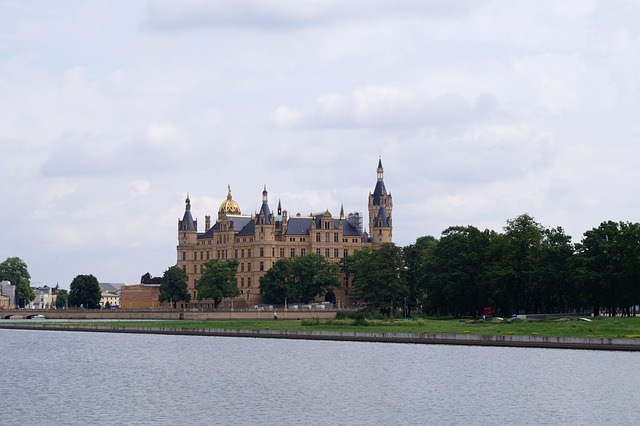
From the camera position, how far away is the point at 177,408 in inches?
2370

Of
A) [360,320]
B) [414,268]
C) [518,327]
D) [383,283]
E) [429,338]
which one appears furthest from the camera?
[414,268]

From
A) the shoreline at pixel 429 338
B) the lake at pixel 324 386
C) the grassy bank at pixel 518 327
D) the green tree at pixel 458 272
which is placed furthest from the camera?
the green tree at pixel 458 272

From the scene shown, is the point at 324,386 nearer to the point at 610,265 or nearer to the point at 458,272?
the point at 610,265

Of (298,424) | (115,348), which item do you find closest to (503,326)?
(115,348)

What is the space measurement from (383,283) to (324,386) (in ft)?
337


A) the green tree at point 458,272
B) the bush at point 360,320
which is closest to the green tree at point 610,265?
the green tree at point 458,272

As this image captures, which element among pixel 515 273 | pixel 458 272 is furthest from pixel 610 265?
pixel 458 272

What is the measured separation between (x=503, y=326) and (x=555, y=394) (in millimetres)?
52177

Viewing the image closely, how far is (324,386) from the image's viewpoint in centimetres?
7069

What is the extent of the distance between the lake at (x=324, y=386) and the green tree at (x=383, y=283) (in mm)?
65728

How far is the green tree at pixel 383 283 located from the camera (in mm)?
172250

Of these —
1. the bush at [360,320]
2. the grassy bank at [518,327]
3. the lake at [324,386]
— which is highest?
the bush at [360,320]

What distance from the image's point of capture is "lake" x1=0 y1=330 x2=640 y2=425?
2226 inches

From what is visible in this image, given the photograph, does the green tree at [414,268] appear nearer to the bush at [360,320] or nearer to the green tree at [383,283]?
the green tree at [383,283]
